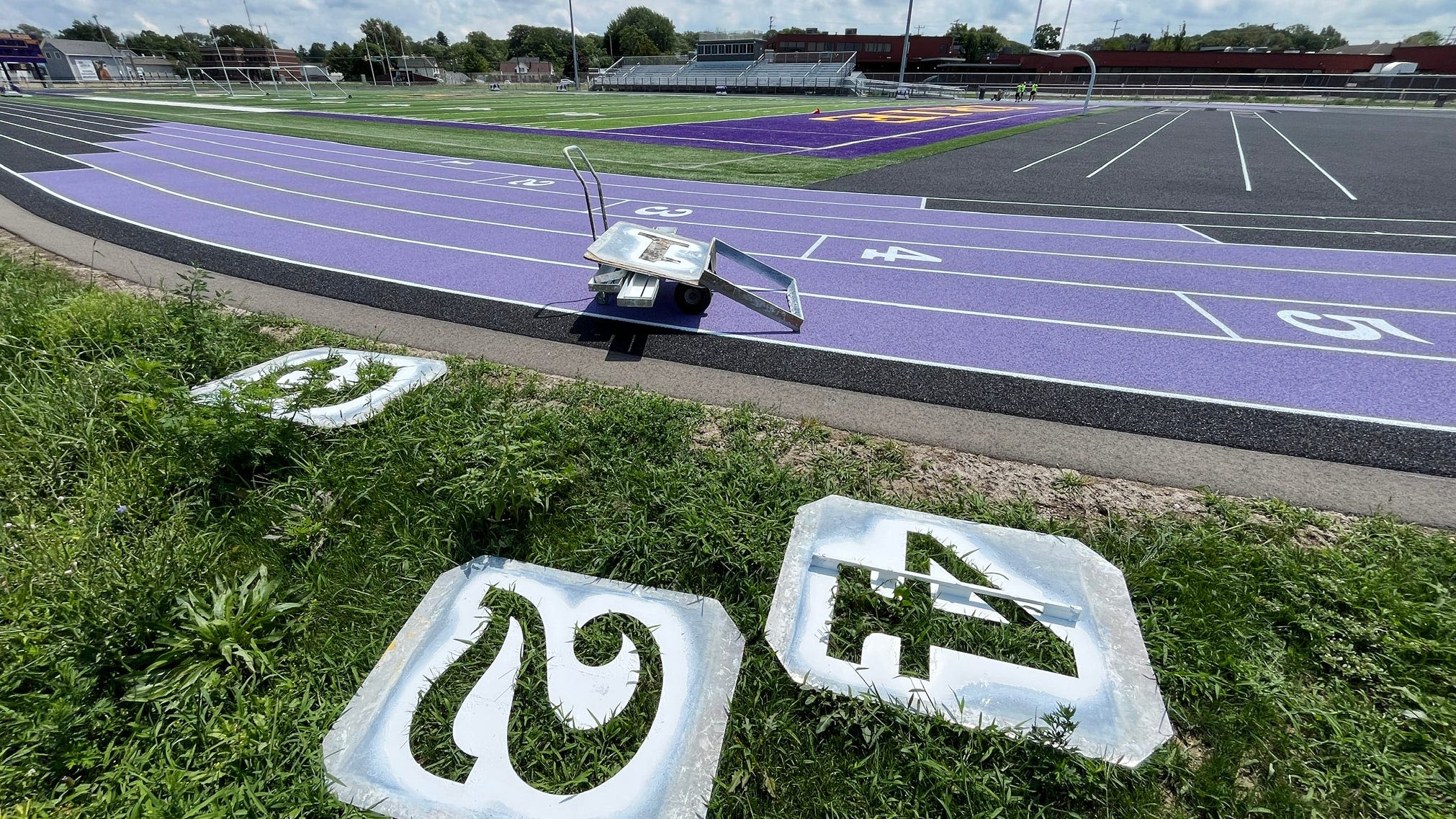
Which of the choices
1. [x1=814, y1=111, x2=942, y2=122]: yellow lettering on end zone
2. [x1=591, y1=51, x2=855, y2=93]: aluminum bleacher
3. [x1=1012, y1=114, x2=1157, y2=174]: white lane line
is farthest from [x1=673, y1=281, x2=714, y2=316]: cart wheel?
[x1=591, y1=51, x2=855, y2=93]: aluminum bleacher

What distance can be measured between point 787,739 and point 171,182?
16691mm

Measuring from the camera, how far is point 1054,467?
385 centimetres

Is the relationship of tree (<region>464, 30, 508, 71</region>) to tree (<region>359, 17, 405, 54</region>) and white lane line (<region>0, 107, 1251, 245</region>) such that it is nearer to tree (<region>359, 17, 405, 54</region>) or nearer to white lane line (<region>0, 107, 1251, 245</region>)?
tree (<region>359, 17, 405, 54</region>)

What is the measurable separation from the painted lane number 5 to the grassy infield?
3.45 meters

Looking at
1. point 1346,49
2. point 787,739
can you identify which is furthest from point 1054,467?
point 1346,49

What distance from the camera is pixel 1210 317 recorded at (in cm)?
605

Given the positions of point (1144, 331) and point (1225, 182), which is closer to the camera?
point (1144, 331)

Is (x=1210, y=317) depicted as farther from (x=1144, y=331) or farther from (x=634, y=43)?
(x=634, y=43)

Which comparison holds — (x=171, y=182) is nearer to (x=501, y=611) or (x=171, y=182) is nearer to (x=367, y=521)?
(x=367, y=521)

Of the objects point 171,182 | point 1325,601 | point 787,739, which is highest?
point 171,182

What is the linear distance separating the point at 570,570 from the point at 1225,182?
16446mm

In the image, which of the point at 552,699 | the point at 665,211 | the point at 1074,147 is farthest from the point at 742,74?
the point at 552,699

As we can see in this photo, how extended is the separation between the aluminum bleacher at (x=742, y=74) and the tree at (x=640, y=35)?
37.6m

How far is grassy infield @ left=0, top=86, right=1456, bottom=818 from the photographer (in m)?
2.14
